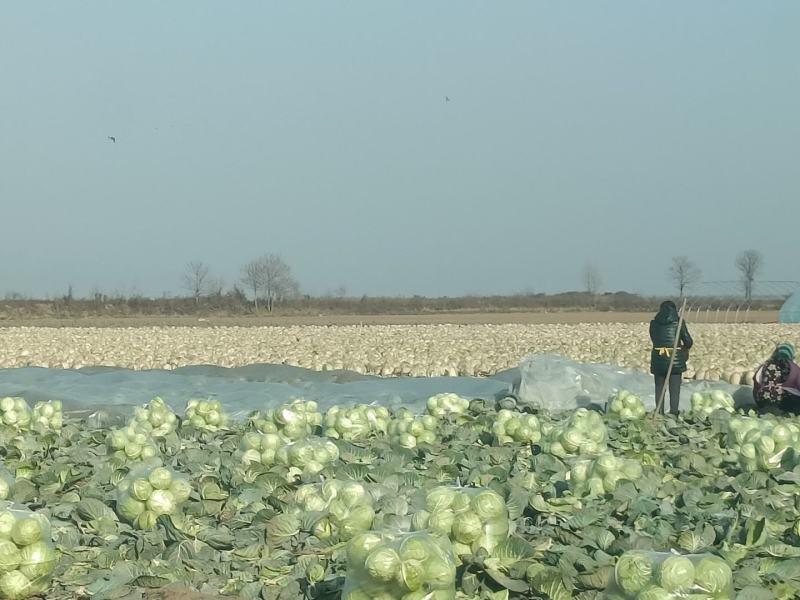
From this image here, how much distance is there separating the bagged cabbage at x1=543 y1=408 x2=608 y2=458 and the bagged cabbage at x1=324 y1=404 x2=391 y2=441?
1.63 m

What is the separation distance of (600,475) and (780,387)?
600 cm

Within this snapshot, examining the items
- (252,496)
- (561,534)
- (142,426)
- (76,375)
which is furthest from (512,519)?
(76,375)

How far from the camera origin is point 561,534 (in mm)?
4711

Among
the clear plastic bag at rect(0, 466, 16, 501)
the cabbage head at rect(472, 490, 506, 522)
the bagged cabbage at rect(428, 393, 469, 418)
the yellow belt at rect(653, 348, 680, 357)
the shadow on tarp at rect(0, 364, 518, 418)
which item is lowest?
the shadow on tarp at rect(0, 364, 518, 418)

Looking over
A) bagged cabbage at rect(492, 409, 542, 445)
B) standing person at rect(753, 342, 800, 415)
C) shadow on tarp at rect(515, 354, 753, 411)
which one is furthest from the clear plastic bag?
standing person at rect(753, 342, 800, 415)

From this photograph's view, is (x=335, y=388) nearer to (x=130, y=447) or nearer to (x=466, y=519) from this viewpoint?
(x=130, y=447)

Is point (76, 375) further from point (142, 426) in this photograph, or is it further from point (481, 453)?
point (481, 453)

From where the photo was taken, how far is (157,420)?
8.48 metres

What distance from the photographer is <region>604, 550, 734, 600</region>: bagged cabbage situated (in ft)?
11.2

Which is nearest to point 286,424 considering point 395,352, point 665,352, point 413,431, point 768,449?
point 413,431

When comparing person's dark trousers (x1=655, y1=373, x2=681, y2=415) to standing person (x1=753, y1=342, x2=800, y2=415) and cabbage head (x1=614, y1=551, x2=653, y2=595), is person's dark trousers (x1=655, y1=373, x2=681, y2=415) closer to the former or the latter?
standing person (x1=753, y1=342, x2=800, y2=415)

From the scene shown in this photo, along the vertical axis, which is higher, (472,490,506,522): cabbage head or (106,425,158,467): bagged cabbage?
(472,490,506,522): cabbage head

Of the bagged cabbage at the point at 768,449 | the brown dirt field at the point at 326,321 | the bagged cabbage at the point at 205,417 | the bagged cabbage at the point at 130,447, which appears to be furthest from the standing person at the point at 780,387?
the brown dirt field at the point at 326,321

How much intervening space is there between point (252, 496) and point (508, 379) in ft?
32.9
